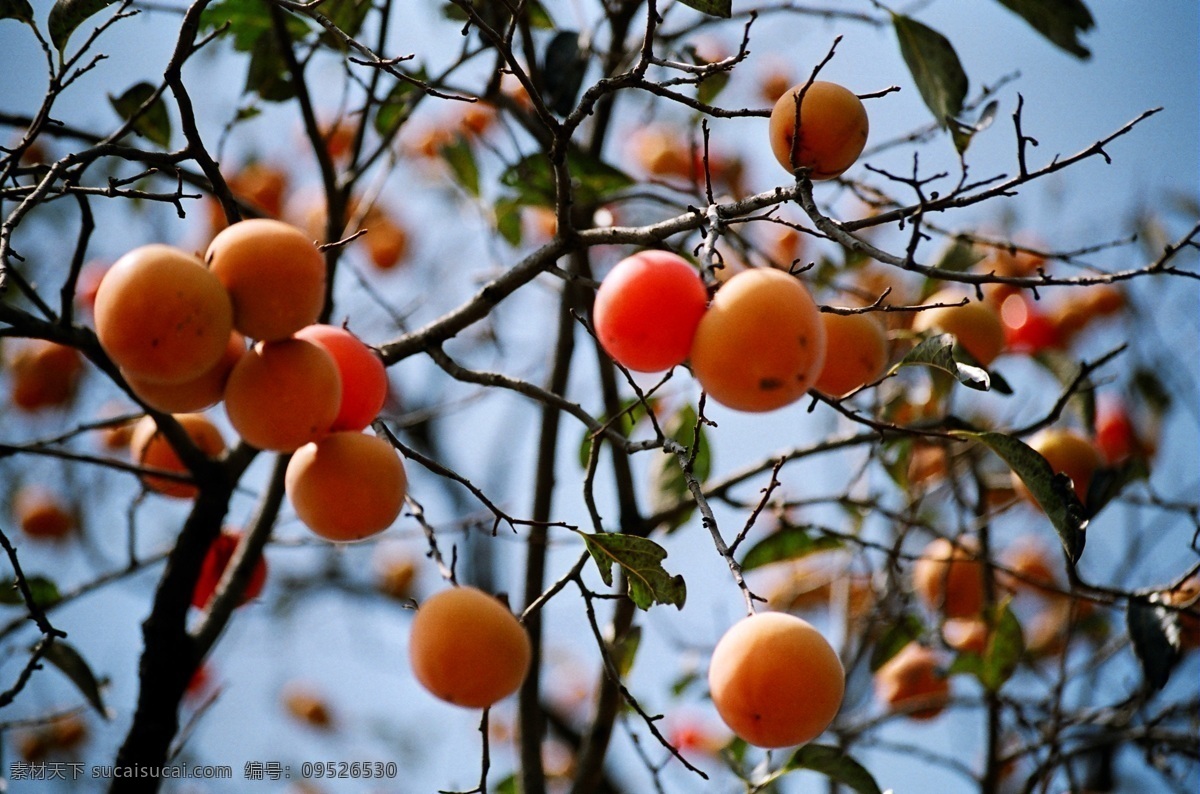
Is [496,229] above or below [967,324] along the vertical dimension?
above

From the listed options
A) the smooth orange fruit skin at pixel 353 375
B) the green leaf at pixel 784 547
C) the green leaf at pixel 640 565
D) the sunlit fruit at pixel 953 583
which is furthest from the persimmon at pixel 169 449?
the sunlit fruit at pixel 953 583

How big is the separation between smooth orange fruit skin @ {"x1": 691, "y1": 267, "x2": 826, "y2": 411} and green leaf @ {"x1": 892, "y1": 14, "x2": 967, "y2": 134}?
0.74 metres

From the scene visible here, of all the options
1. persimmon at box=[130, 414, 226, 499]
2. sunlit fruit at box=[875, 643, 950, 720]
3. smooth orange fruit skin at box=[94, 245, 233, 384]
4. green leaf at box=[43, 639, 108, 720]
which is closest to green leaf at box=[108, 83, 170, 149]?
persimmon at box=[130, 414, 226, 499]

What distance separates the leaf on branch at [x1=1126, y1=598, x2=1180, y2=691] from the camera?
138 centimetres

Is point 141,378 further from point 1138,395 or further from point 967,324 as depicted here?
point 1138,395

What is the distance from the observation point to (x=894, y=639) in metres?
1.96

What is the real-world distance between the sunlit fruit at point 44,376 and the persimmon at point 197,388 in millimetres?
2001

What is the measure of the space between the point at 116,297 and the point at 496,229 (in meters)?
1.37

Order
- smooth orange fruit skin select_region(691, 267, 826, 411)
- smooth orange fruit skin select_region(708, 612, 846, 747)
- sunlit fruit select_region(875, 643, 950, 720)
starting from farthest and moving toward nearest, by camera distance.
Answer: sunlit fruit select_region(875, 643, 950, 720), smooth orange fruit skin select_region(708, 612, 846, 747), smooth orange fruit skin select_region(691, 267, 826, 411)

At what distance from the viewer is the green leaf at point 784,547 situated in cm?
185

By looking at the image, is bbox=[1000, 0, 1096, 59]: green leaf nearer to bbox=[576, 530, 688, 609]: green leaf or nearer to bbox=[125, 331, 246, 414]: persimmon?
bbox=[576, 530, 688, 609]: green leaf

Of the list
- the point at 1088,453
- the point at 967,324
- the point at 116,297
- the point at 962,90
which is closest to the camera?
the point at 116,297

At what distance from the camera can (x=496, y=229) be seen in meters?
2.33

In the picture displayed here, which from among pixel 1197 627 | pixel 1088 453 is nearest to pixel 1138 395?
pixel 1197 627
